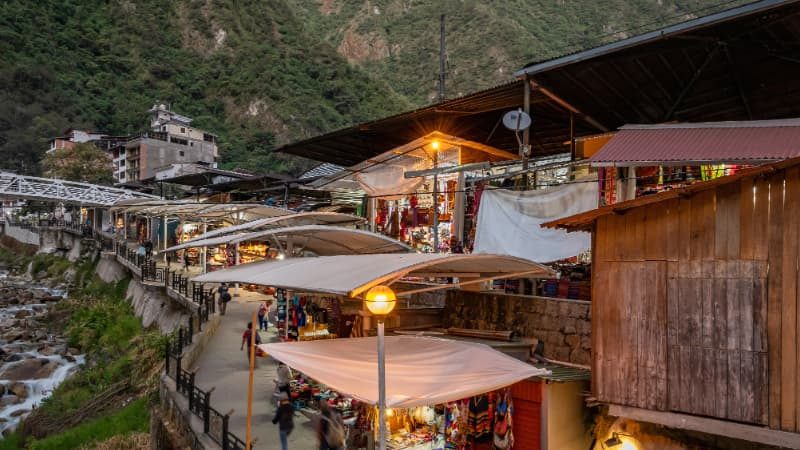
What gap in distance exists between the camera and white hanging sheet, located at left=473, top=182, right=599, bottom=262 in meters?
10.3

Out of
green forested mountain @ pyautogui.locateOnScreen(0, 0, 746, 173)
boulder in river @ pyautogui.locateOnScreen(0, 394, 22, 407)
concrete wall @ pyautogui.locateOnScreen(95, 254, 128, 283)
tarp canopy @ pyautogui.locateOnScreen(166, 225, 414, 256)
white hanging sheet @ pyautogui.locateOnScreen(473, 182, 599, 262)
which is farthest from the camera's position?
green forested mountain @ pyautogui.locateOnScreen(0, 0, 746, 173)

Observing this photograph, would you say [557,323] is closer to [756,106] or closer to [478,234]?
[478,234]

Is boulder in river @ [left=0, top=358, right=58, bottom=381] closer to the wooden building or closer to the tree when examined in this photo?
the wooden building

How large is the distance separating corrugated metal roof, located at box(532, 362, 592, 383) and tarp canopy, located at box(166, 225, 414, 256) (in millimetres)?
3984

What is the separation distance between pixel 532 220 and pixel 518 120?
86.0 inches

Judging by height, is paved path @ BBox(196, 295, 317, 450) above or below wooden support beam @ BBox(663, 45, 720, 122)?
below

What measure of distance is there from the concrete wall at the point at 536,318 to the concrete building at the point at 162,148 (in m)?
61.7

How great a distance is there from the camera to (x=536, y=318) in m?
9.63

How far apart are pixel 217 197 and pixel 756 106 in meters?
30.0

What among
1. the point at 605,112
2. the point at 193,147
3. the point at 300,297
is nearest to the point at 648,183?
the point at 605,112

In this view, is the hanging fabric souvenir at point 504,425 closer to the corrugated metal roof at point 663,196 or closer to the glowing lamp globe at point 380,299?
the corrugated metal roof at point 663,196

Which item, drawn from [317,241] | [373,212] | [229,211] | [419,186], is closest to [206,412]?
[317,241]

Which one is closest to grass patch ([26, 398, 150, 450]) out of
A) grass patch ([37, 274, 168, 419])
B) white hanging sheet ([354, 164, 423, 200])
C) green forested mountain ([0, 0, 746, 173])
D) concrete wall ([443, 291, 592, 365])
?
grass patch ([37, 274, 168, 419])

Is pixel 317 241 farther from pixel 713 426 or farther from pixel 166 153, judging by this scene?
pixel 166 153
